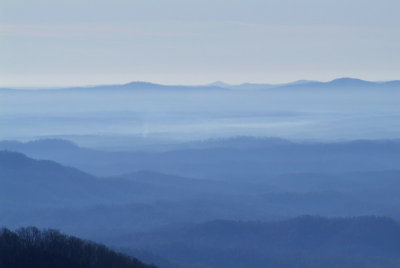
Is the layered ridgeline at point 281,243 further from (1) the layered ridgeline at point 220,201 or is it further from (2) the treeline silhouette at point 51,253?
(2) the treeline silhouette at point 51,253

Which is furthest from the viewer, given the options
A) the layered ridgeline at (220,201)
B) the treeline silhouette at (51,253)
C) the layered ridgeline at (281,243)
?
the layered ridgeline at (220,201)

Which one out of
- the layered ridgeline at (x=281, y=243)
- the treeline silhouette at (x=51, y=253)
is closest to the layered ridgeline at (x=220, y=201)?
the layered ridgeline at (x=281, y=243)

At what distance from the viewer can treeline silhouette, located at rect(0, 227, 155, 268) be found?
28.7 meters

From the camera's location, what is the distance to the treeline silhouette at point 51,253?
2869 cm

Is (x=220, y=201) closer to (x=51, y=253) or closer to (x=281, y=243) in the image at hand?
(x=281, y=243)

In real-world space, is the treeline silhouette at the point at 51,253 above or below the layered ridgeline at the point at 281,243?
above

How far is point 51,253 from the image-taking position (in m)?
30.1

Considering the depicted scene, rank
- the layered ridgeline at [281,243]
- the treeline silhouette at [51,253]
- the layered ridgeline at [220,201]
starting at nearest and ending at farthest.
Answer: the treeline silhouette at [51,253]
the layered ridgeline at [281,243]
the layered ridgeline at [220,201]

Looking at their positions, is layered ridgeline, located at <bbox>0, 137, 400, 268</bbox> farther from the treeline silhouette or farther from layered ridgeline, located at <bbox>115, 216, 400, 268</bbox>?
the treeline silhouette

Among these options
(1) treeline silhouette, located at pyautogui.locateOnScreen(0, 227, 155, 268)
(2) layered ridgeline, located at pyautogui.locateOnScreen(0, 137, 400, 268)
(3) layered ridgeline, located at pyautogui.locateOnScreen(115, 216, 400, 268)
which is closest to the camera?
(1) treeline silhouette, located at pyautogui.locateOnScreen(0, 227, 155, 268)

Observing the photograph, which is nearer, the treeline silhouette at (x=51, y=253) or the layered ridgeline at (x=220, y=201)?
the treeline silhouette at (x=51, y=253)

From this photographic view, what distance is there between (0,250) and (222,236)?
47.4 metres

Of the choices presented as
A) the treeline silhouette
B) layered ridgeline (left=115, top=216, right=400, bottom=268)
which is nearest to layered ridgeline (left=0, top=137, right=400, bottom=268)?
layered ridgeline (left=115, top=216, right=400, bottom=268)

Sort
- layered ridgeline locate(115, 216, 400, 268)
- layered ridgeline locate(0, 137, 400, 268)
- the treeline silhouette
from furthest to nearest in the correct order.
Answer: layered ridgeline locate(0, 137, 400, 268)
layered ridgeline locate(115, 216, 400, 268)
the treeline silhouette
